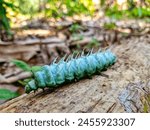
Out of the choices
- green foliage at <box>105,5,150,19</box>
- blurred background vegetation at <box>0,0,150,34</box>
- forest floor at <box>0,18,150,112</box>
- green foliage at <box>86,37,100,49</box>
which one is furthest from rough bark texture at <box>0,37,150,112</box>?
green foliage at <box>105,5,150,19</box>

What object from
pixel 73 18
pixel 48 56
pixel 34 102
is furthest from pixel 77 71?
pixel 73 18

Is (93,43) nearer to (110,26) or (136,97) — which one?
(110,26)

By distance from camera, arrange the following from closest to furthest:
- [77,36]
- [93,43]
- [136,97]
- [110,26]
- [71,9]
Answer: [136,97]
[93,43]
[77,36]
[110,26]
[71,9]

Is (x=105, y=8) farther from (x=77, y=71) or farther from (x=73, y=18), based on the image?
(x=77, y=71)

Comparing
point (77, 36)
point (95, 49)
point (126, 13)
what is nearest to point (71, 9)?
point (77, 36)

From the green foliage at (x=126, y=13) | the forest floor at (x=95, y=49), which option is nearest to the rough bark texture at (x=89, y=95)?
the forest floor at (x=95, y=49)

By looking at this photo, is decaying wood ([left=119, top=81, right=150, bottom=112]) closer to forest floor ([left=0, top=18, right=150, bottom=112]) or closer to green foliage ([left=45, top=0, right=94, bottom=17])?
forest floor ([left=0, top=18, right=150, bottom=112])
